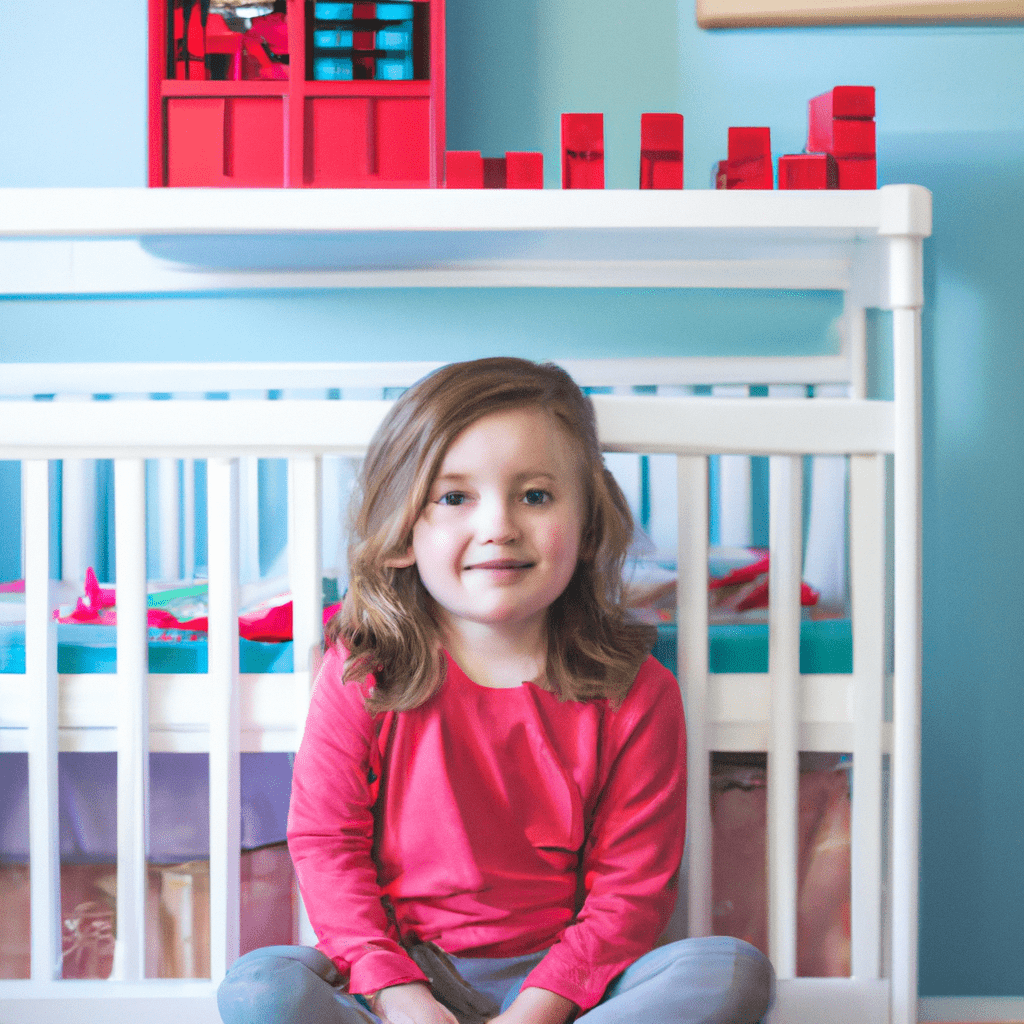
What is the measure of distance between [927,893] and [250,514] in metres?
0.91

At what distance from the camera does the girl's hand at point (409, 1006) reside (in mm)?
683

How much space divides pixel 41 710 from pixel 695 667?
537 millimetres

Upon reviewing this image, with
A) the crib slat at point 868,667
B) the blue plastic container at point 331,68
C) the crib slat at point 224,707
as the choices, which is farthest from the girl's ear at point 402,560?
the blue plastic container at point 331,68

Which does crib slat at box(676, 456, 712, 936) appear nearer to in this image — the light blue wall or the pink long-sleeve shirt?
the pink long-sleeve shirt

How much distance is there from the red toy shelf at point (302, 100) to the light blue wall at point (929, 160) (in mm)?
184

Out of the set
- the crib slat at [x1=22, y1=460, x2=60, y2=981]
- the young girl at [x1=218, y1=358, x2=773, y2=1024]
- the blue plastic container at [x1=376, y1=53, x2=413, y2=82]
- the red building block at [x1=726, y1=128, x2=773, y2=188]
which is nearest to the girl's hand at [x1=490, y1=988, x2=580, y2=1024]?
the young girl at [x1=218, y1=358, x2=773, y2=1024]

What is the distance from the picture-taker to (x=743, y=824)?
2.87ft

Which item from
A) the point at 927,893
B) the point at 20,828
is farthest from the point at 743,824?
the point at 20,828

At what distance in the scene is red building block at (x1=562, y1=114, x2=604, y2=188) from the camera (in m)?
0.84

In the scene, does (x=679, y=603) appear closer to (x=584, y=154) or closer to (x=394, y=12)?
(x=584, y=154)

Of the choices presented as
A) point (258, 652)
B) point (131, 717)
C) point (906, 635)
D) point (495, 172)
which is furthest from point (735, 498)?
point (131, 717)

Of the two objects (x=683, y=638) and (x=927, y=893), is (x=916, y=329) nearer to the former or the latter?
(x=683, y=638)

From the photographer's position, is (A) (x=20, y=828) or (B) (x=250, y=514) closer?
(A) (x=20, y=828)

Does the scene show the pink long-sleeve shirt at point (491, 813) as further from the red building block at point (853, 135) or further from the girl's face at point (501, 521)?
the red building block at point (853, 135)
